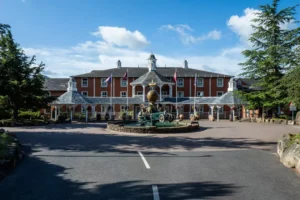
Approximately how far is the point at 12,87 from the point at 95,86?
2121 cm

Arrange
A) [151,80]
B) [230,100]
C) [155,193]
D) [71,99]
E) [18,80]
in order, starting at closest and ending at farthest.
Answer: [155,193] < [18,80] < [71,99] < [230,100] < [151,80]

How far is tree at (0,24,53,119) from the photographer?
2711 cm

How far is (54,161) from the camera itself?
9672 millimetres

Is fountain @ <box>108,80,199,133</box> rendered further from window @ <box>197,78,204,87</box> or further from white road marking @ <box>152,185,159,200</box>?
window @ <box>197,78,204,87</box>

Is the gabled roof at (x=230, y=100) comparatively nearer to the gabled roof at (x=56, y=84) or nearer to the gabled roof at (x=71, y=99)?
the gabled roof at (x=71, y=99)

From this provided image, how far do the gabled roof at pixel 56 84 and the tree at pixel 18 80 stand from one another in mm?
18588

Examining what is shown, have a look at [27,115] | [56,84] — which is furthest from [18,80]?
[56,84]

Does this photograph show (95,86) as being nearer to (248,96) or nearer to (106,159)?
(248,96)

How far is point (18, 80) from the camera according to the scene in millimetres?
29047

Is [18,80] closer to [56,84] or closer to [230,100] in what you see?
[56,84]

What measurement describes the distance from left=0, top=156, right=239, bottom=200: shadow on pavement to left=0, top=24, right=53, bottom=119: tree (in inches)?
885

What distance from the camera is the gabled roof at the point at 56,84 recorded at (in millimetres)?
48844

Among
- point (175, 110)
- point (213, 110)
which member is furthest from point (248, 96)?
point (175, 110)

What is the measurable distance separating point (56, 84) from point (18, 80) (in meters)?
21.6
